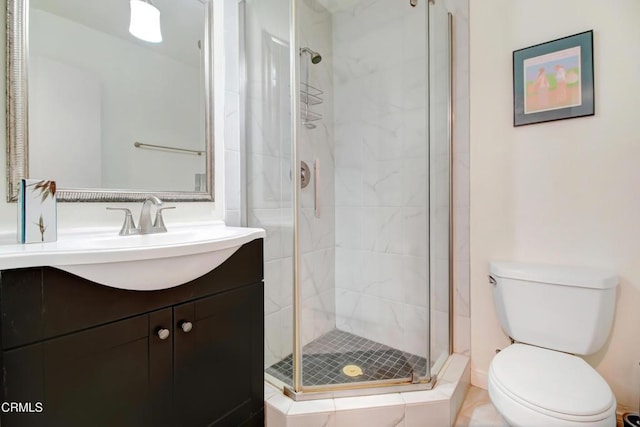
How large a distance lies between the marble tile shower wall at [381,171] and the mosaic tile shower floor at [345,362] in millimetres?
108

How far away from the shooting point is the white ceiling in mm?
1000

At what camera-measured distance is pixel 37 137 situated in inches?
36.5

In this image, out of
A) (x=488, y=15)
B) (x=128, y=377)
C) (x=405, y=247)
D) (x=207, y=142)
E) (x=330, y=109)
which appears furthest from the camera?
(x=330, y=109)

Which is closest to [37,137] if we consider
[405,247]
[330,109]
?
[330,109]

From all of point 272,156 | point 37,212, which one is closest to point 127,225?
point 37,212

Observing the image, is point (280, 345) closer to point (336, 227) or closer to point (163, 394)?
point (163, 394)

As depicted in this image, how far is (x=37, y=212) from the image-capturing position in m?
0.85

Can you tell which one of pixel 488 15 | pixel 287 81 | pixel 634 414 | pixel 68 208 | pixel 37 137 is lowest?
pixel 634 414

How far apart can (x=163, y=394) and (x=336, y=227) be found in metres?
1.46

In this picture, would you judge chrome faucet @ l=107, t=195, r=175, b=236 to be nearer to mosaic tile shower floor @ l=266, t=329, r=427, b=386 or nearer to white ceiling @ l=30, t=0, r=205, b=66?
white ceiling @ l=30, t=0, r=205, b=66

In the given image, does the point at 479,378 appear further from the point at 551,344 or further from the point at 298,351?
the point at 298,351

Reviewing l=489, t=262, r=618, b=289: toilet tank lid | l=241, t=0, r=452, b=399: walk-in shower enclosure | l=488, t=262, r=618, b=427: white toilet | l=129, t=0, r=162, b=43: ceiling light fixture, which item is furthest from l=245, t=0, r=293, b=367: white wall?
l=489, t=262, r=618, b=289: toilet tank lid

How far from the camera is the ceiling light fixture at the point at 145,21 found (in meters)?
1.16

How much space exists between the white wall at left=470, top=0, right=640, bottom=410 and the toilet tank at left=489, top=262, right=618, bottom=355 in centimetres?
14
